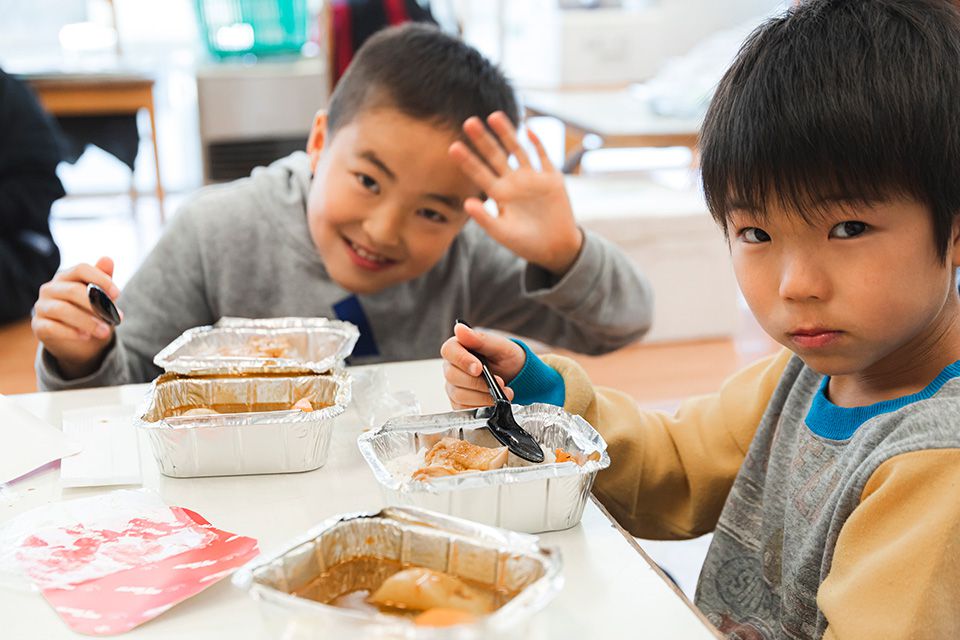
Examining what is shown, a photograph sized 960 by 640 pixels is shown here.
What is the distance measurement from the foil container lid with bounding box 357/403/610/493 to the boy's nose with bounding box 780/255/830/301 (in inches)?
7.2

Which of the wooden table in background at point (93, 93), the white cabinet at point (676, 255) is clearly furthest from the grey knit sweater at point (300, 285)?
the wooden table in background at point (93, 93)

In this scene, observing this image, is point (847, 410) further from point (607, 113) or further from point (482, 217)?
point (607, 113)

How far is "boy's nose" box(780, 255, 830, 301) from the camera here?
→ 2.44ft

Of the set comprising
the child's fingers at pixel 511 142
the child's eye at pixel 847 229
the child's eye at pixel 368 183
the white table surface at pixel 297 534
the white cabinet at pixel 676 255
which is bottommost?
the white cabinet at pixel 676 255

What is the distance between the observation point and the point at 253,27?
4.14 m

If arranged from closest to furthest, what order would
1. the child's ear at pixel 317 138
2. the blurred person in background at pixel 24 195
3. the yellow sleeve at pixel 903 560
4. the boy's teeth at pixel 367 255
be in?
the yellow sleeve at pixel 903 560
the boy's teeth at pixel 367 255
the child's ear at pixel 317 138
the blurred person in background at pixel 24 195

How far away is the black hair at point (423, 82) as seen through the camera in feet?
4.19

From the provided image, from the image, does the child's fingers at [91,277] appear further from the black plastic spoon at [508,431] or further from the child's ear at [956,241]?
the child's ear at [956,241]

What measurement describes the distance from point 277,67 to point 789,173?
356 centimetres

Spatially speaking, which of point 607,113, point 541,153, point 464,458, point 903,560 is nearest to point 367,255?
point 541,153

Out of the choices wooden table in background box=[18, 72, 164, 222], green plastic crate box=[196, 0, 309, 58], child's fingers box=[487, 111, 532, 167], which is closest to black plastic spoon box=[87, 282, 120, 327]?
child's fingers box=[487, 111, 532, 167]

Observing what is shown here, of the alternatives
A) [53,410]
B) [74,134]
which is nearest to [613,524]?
[53,410]

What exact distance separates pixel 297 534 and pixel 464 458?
135 mm

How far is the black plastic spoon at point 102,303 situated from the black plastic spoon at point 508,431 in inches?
17.2
